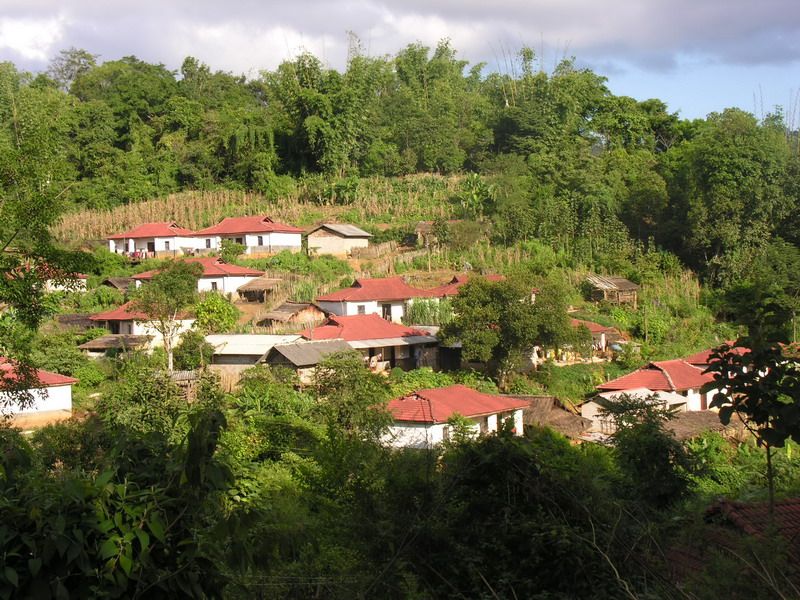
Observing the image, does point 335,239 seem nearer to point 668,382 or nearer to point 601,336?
point 601,336

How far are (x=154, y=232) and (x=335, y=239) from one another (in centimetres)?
714

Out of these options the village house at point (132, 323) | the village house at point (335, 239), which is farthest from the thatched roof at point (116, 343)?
the village house at point (335, 239)

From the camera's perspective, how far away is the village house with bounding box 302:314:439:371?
2111 centimetres

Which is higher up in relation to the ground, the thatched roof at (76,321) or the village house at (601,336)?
the thatched roof at (76,321)

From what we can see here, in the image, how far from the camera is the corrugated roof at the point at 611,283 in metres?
26.5

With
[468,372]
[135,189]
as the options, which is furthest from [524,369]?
[135,189]

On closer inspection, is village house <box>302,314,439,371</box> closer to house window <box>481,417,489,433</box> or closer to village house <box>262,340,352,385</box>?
village house <box>262,340,352,385</box>

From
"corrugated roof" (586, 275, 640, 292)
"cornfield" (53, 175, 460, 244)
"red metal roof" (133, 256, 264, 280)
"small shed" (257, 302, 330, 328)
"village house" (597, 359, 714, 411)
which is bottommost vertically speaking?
"village house" (597, 359, 714, 411)

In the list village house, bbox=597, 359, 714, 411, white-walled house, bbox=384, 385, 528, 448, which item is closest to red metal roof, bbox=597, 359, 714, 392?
village house, bbox=597, 359, 714, 411

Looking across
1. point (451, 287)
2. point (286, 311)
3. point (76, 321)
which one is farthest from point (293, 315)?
point (76, 321)

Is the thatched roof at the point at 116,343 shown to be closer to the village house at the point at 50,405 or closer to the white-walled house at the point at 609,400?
the village house at the point at 50,405

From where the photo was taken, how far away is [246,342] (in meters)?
20.1

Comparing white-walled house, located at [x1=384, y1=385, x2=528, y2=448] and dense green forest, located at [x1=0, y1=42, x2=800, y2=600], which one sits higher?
dense green forest, located at [x1=0, y1=42, x2=800, y2=600]

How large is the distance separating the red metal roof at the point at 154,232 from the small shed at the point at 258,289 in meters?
6.45
